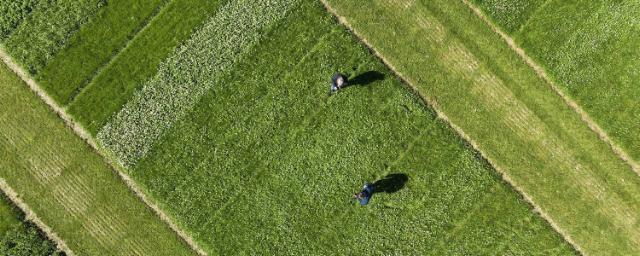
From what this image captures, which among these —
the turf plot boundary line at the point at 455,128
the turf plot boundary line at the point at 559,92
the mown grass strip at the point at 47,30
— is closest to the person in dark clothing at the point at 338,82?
the turf plot boundary line at the point at 455,128

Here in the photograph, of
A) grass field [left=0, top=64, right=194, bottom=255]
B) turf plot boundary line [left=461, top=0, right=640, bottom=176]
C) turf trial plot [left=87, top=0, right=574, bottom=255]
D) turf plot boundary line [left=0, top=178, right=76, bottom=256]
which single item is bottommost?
turf plot boundary line [left=0, top=178, right=76, bottom=256]

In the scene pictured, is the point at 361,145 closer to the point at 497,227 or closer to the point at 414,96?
the point at 414,96

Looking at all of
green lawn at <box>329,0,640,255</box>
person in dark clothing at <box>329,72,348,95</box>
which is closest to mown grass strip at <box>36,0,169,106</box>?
person in dark clothing at <box>329,72,348,95</box>

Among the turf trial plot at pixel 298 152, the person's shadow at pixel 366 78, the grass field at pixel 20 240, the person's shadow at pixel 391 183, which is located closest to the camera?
the turf trial plot at pixel 298 152

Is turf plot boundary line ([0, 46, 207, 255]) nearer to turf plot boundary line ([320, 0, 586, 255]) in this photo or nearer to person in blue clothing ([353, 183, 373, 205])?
person in blue clothing ([353, 183, 373, 205])

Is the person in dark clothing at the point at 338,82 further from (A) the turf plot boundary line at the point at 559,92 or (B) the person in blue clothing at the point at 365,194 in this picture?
(A) the turf plot boundary line at the point at 559,92

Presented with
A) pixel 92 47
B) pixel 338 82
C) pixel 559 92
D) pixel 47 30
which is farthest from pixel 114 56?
pixel 559 92

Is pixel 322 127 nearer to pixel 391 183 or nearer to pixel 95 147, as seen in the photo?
pixel 391 183
